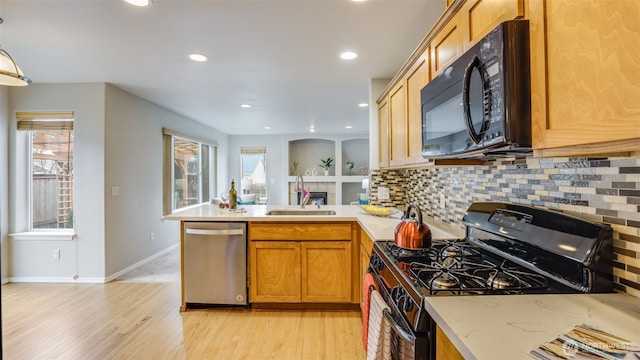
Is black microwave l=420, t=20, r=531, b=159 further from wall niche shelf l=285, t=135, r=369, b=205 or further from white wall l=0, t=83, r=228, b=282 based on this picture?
wall niche shelf l=285, t=135, r=369, b=205

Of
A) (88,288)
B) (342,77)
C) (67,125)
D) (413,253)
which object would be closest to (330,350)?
(413,253)

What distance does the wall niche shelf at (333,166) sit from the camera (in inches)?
325

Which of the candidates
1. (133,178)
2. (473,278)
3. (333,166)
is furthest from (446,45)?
(333,166)

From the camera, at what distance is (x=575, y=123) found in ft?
2.48

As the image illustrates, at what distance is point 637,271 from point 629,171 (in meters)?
0.29

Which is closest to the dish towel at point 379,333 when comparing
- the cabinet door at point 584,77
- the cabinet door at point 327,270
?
the cabinet door at point 584,77

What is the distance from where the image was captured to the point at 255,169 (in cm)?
842

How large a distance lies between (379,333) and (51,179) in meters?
4.31

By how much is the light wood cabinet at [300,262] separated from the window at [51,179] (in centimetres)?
262

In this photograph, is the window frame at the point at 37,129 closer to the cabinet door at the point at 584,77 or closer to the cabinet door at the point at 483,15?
the cabinet door at the point at 483,15

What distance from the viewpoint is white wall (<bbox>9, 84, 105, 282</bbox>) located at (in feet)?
11.7

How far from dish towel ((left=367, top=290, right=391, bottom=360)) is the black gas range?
0.11 ft

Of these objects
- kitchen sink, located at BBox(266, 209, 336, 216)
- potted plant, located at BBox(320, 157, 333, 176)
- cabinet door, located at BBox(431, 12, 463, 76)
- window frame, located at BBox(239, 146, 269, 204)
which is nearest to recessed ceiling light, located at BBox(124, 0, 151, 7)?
cabinet door, located at BBox(431, 12, 463, 76)

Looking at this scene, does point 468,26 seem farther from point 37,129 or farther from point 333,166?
point 333,166
